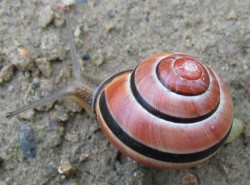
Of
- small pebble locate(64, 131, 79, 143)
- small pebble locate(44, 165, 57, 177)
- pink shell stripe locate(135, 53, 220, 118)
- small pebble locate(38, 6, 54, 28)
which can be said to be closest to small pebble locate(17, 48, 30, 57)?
small pebble locate(38, 6, 54, 28)

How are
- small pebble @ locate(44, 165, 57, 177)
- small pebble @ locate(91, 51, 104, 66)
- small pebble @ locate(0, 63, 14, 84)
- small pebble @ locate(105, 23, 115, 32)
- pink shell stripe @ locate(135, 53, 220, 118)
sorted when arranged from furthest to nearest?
small pebble @ locate(105, 23, 115, 32)
small pebble @ locate(91, 51, 104, 66)
small pebble @ locate(0, 63, 14, 84)
small pebble @ locate(44, 165, 57, 177)
pink shell stripe @ locate(135, 53, 220, 118)

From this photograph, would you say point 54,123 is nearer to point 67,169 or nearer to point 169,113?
point 67,169

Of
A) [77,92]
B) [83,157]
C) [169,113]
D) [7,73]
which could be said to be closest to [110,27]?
[77,92]

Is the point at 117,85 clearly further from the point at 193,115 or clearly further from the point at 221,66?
the point at 221,66

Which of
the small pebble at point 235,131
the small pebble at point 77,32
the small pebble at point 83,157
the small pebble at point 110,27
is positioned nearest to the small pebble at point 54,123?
the small pebble at point 83,157

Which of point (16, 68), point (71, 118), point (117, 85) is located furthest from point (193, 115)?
point (16, 68)

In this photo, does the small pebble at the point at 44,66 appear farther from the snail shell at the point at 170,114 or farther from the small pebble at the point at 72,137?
the snail shell at the point at 170,114

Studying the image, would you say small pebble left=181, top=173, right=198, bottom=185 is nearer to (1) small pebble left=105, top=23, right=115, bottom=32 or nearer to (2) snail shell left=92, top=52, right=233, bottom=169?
(2) snail shell left=92, top=52, right=233, bottom=169
